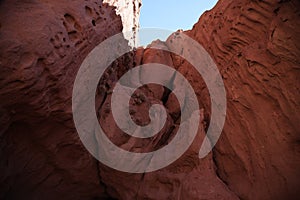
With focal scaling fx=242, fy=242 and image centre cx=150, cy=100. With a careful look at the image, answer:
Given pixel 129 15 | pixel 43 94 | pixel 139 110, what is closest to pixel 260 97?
pixel 139 110

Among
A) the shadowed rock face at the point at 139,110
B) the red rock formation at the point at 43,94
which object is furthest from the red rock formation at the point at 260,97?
the red rock formation at the point at 43,94

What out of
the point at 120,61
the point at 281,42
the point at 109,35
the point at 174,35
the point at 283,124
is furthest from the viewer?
the point at 174,35

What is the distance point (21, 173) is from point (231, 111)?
3497 mm

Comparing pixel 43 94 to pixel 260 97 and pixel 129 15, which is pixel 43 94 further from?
pixel 129 15

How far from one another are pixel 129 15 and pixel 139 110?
173 inches

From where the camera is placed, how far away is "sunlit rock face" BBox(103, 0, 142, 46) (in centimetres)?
701

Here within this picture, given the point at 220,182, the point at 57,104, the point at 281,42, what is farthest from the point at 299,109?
the point at 57,104

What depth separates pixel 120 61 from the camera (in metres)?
5.36

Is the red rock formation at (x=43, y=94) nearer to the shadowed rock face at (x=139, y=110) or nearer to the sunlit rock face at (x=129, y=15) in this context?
the shadowed rock face at (x=139, y=110)

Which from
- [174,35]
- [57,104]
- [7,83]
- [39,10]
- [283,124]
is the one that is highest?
[174,35]

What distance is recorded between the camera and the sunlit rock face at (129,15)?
701cm

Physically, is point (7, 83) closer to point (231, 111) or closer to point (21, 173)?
point (21, 173)

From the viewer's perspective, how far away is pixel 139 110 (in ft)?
15.2

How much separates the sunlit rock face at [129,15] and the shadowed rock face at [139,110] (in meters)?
2.04
